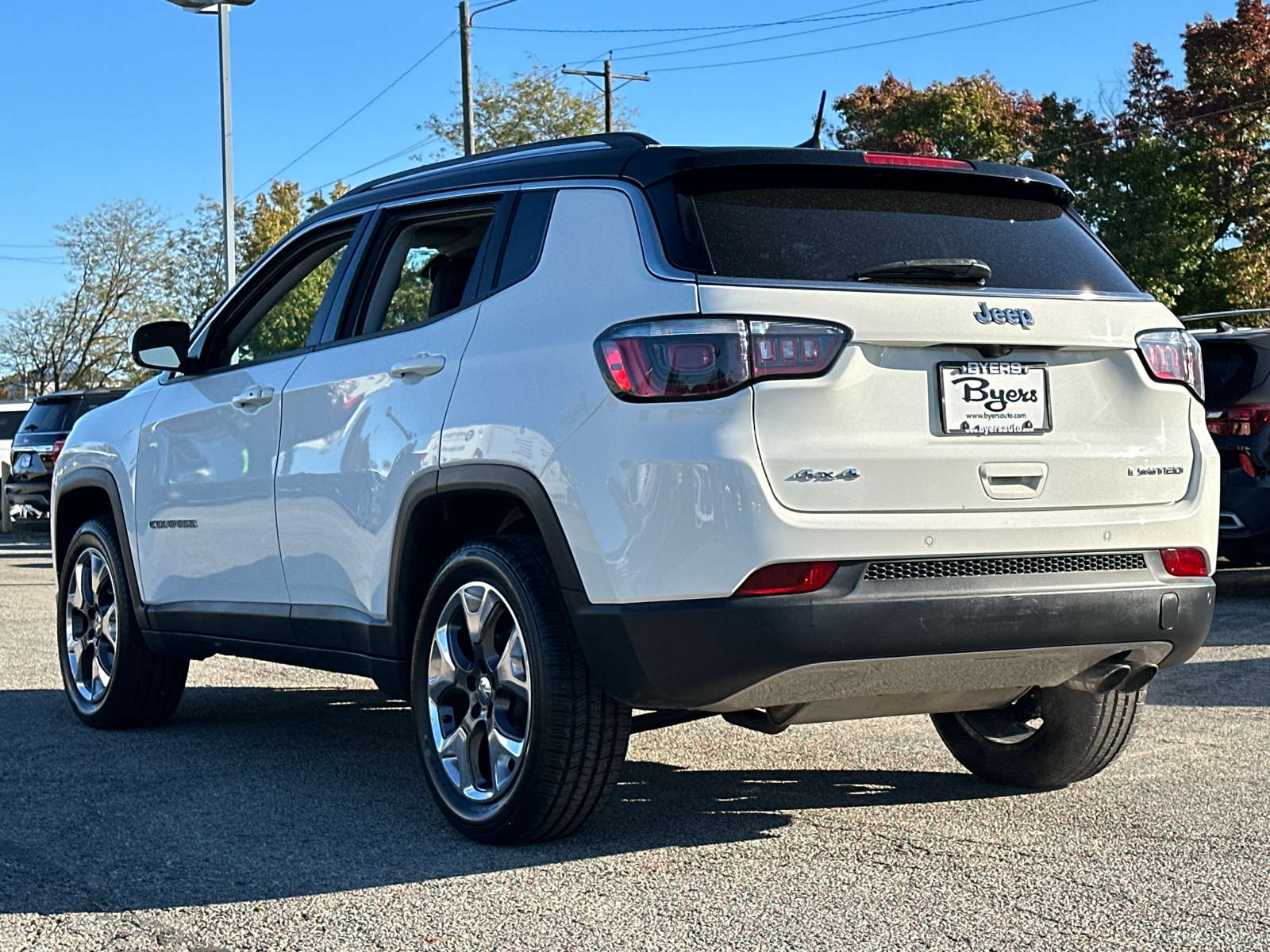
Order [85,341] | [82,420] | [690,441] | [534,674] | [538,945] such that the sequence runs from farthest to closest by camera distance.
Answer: [85,341] < [82,420] < [534,674] < [690,441] < [538,945]

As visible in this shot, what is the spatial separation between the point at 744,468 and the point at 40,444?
18014 millimetres

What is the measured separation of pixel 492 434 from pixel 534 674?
0.65m

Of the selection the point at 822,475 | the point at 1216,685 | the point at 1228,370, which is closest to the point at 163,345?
the point at 822,475

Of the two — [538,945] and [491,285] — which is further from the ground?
[491,285]

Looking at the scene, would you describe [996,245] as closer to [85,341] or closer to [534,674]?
[534,674]

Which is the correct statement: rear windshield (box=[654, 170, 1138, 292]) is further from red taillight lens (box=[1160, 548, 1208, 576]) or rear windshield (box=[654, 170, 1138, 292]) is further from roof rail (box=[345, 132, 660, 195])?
red taillight lens (box=[1160, 548, 1208, 576])

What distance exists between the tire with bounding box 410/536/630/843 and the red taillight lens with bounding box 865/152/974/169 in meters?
1.36

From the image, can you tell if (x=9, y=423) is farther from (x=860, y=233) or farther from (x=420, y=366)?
(x=860, y=233)

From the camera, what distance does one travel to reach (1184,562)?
4.35 metres

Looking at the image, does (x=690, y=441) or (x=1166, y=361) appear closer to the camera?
(x=690, y=441)

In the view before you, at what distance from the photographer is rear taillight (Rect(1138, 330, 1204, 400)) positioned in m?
4.36

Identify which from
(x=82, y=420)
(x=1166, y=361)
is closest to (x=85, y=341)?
(x=82, y=420)

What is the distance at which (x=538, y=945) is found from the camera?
140 inches

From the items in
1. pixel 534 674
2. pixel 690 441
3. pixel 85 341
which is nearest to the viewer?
pixel 690 441
